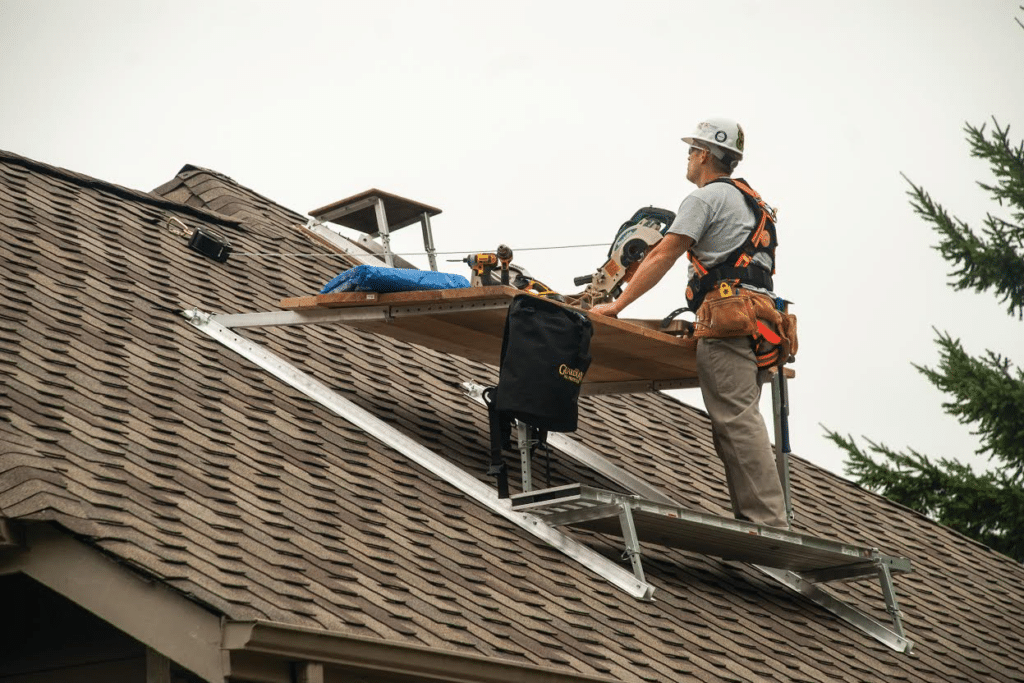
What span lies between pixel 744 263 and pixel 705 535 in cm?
140

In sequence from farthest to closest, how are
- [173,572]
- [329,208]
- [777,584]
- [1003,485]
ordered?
[1003,485] < [329,208] < [777,584] < [173,572]

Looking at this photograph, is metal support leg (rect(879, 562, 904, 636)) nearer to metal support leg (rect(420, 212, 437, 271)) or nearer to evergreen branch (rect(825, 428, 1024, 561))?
metal support leg (rect(420, 212, 437, 271))

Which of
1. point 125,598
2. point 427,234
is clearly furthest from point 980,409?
point 125,598

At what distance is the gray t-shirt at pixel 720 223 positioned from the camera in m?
8.01

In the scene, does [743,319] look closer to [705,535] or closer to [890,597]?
[705,535]

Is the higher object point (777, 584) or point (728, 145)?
point (728, 145)

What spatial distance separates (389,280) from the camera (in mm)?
7535

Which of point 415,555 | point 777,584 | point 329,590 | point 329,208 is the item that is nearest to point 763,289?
point 777,584

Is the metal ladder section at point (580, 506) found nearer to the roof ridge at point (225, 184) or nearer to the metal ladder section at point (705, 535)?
the metal ladder section at point (705, 535)

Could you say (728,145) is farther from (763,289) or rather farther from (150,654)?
(150,654)

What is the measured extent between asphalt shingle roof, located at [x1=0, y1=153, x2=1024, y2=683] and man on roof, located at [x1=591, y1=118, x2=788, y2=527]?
0.59m

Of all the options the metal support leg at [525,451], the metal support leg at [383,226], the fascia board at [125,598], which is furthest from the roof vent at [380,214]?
the fascia board at [125,598]

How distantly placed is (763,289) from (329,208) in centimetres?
482

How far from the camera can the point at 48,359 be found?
22.5 feet
